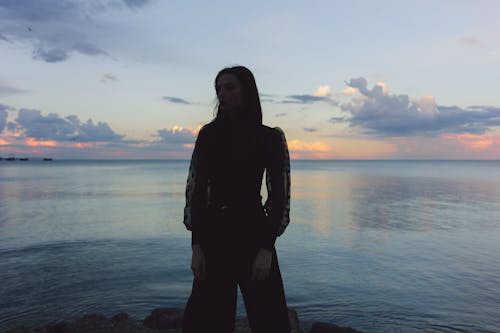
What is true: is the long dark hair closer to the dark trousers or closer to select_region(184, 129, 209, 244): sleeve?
select_region(184, 129, 209, 244): sleeve

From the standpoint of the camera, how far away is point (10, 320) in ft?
35.0

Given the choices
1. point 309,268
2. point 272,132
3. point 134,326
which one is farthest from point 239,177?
point 309,268

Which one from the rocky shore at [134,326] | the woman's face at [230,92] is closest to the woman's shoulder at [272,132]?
the woman's face at [230,92]

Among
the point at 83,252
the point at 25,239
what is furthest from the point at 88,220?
the point at 83,252

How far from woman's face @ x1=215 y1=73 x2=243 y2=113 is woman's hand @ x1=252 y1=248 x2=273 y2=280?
47.0 inches

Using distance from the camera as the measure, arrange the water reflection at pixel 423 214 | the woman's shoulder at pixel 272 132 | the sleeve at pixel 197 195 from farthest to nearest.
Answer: the water reflection at pixel 423 214
the woman's shoulder at pixel 272 132
the sleeve at pixel 197 195

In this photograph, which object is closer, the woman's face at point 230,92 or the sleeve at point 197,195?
the sleeve at point 197,195

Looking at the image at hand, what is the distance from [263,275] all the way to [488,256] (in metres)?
19.2

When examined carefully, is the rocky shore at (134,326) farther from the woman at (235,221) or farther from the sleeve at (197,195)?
the sleeve at (197,195)

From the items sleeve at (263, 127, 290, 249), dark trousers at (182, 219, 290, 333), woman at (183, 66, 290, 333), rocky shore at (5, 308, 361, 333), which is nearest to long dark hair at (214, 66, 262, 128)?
woman at (183, 66, 290, 333)

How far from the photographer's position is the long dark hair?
347 centimetres

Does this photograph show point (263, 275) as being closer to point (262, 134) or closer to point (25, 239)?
point (262, 134)

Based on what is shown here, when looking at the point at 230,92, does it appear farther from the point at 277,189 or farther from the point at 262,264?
the point at 262,264

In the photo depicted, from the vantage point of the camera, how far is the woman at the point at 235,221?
Result: 3266mm
